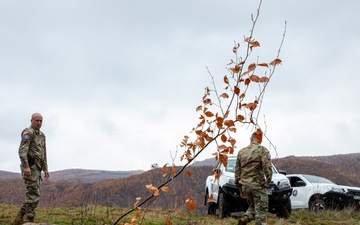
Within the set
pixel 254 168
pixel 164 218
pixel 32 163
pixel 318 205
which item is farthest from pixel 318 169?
pixel 32 163

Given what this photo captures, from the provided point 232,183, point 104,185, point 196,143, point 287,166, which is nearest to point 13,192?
point 104,185

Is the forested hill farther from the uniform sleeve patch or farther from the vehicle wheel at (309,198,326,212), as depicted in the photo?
the uniform sleeve patch

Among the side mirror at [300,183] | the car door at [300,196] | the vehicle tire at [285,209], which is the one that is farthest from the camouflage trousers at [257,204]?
the side mirror at [300,183]

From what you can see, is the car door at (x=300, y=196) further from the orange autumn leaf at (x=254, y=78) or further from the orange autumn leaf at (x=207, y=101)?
the orange autumn leaf at (x=254, y=78)

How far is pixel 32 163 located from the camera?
6984 mm

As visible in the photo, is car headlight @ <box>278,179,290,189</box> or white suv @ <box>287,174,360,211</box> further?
white suv @ <box>287,174,360,211</box>

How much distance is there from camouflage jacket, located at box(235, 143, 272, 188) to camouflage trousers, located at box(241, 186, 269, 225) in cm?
10

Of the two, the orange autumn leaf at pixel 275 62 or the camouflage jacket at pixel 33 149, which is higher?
the camouflage jacket at pixel 33 149

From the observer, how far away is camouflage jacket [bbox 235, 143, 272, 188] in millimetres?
6781

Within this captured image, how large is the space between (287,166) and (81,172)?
5334cm

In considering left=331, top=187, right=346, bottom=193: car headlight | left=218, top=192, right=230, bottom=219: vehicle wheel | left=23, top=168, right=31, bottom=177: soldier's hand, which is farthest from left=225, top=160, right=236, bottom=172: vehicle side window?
left=23, top=168, right=31, bottom=177: soldier's hand

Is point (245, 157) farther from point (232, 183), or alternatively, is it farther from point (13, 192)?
point (13, 192)

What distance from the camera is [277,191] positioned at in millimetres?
9219

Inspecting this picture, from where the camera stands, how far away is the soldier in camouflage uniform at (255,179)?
21.7 feet
